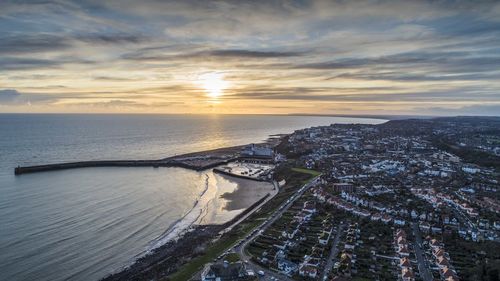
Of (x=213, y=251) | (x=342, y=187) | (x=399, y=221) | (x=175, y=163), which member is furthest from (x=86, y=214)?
(x=399, y=221)

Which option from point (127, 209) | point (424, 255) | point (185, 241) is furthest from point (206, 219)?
point (424, 255)

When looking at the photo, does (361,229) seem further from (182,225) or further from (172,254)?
(182,225)

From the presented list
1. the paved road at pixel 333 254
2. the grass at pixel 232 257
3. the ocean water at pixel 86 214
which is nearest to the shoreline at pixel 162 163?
the ocean water at pixel 86 214

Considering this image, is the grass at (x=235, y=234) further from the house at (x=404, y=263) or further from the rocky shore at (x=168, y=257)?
the house at (x=404, y=263)

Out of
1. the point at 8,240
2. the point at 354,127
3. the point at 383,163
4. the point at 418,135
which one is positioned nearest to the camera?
the point at 8,240

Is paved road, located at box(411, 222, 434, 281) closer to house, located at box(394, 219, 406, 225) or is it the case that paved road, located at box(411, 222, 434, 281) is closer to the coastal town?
the coastal town

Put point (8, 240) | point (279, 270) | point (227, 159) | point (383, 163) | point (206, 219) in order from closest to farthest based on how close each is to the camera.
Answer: point (279, 270) → point (8, 240) → point (206, 219) → point (383, 163) → point (227, 159)

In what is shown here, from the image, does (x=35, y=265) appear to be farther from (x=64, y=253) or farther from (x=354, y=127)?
(x=354, y=127)

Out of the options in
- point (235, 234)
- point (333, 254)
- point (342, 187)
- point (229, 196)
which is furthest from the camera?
point (229, 196)

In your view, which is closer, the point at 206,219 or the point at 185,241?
the point at 185,241
